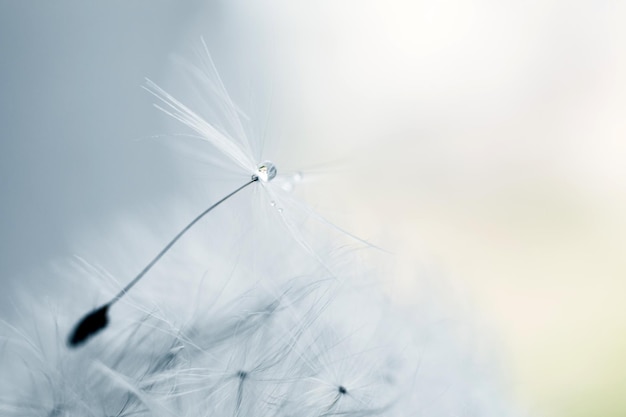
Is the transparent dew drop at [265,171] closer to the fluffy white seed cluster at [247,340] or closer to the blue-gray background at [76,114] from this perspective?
the fluffy white seed cluster at [247,340]

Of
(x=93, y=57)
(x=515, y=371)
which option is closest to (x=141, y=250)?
(x=93, y=57)

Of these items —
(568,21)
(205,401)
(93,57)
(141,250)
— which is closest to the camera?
(205,401)

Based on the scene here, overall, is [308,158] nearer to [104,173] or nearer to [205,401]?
[104,173]

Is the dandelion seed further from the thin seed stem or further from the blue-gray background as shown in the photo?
the blue-gray background

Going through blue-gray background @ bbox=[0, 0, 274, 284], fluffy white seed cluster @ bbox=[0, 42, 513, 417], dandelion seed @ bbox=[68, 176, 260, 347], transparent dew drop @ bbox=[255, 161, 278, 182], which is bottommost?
fluffy white seed cluster @ bbox=[0, 42, 513, 417]

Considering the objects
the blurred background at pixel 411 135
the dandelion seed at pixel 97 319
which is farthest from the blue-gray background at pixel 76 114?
the dandelion seed at pixel 97 319

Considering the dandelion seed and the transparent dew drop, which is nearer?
the dandelion seed

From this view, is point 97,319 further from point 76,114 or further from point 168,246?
point 76,114

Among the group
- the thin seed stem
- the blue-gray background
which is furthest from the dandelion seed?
the blue-gray background
